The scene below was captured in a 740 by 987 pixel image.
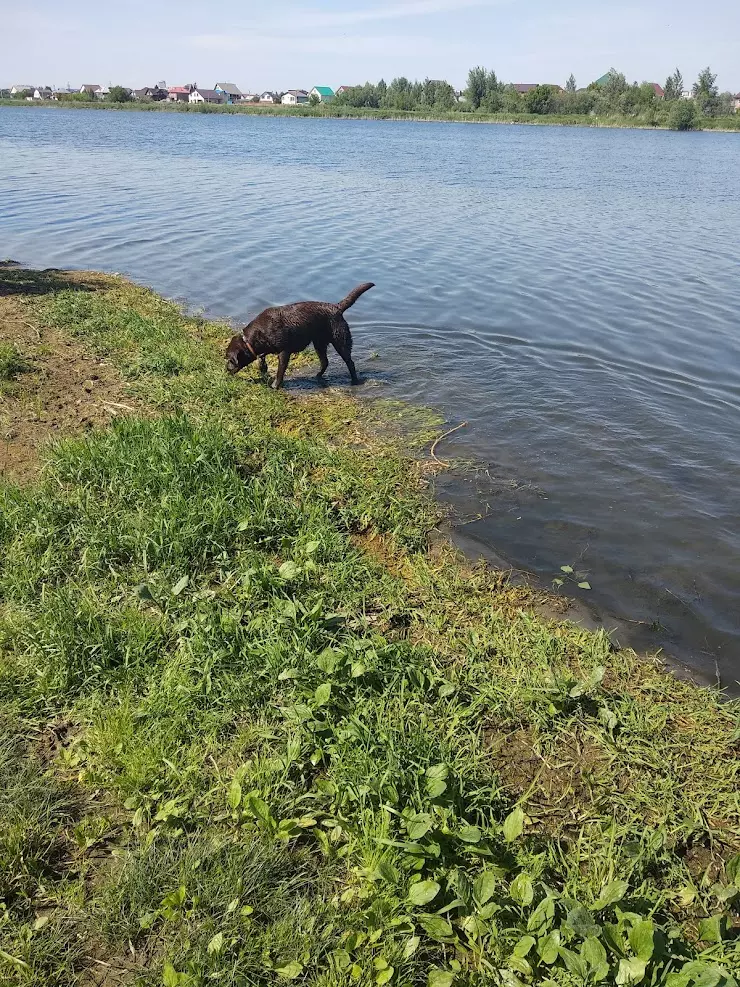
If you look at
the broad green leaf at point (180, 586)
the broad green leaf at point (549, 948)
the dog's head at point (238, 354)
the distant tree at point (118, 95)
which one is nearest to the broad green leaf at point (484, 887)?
the broad green leaf at point (549, 948)

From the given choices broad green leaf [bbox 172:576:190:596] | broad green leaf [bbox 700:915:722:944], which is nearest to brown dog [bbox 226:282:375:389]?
broad green leaf [bbox 172:576:190:596]

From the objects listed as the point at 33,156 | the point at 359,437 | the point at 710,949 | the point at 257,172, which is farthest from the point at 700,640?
the point at 33,156

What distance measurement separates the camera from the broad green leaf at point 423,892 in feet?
7.63

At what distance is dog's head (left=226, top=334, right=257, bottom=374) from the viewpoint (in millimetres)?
7906

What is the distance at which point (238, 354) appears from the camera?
7945mm

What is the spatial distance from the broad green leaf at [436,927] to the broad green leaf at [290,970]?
18.7 inches

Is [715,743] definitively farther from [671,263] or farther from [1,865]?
[671,263]

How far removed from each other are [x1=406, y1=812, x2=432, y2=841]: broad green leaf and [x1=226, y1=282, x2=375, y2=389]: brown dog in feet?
20.8

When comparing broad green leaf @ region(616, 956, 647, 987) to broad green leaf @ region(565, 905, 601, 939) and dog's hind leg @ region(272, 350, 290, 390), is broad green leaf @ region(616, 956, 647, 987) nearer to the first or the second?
broad green leaf @ region(565, 905, 601, 939)

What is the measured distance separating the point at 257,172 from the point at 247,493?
3246 centimetres

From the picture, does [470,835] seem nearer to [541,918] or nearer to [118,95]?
[541,918]

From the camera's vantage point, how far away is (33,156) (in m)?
35.4

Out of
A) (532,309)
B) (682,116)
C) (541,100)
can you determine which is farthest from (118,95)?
(532,309)

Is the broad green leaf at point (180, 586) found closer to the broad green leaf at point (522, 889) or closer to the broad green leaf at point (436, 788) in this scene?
the broad green leaf at point (436, 788)
